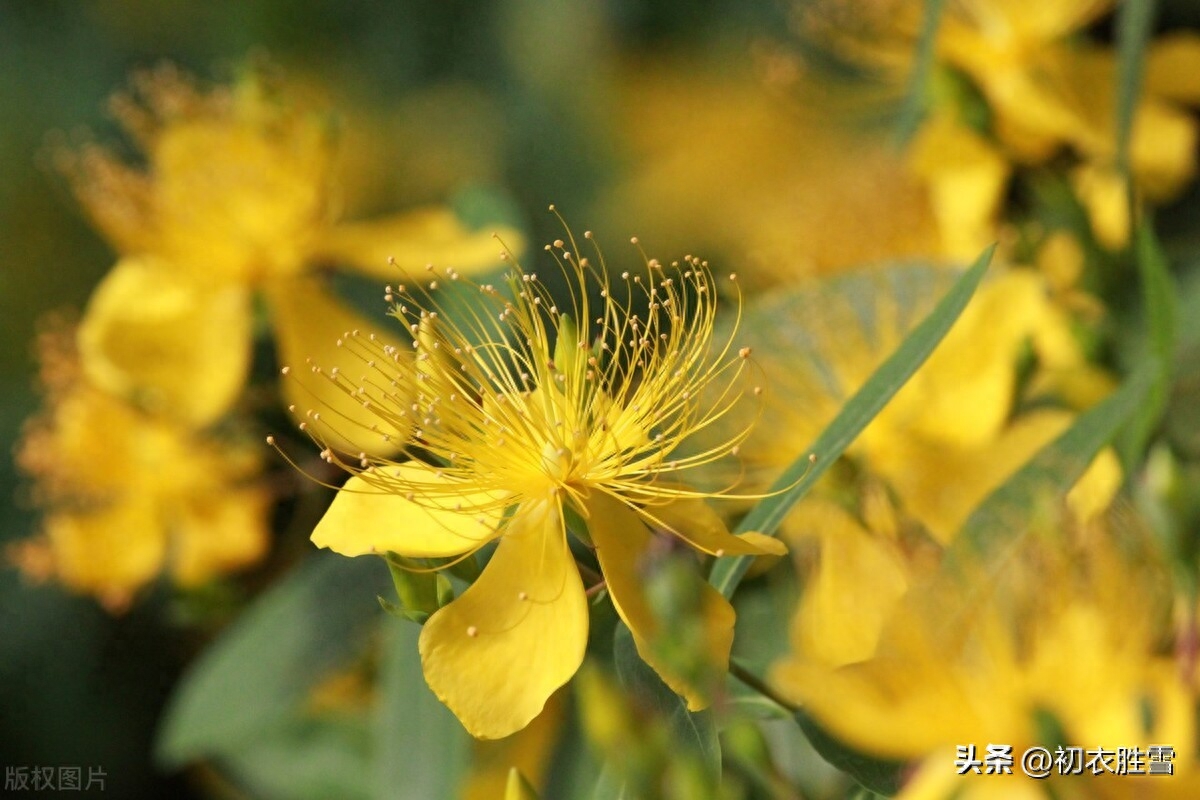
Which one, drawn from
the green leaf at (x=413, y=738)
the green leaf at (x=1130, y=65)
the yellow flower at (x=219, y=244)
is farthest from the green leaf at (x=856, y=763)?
the yellow flower at (x=219, y=244)

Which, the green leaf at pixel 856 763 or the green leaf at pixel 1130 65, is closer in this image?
the green leaf at pixel 856 763

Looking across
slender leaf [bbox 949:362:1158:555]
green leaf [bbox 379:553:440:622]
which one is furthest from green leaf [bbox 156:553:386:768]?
slender leaf [bbox 949:362:1158:555]

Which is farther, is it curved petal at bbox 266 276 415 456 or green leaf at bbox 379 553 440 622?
curved petal at bbox 266 276 415 456

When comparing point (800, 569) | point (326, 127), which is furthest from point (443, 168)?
point (800, 569)

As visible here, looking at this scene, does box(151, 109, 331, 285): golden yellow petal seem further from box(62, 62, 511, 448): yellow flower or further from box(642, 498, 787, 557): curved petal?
box(642, 498, 787, 557): curved petal

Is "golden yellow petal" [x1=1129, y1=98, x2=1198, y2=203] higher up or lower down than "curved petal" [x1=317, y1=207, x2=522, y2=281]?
higher up

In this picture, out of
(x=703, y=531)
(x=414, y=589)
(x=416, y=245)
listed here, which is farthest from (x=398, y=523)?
(x=416, y=245)

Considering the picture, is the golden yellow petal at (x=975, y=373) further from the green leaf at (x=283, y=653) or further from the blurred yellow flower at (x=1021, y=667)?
the green leaf at (x=283, y=653)
